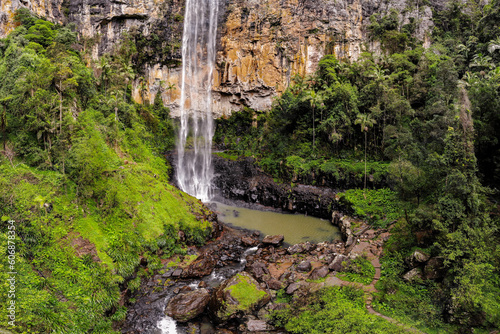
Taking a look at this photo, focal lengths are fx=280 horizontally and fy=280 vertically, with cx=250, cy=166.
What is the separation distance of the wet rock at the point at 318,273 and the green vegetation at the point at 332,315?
180 centimetres

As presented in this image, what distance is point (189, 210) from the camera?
22.2m

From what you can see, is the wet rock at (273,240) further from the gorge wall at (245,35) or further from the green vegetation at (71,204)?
the gorge wall at (245,35)

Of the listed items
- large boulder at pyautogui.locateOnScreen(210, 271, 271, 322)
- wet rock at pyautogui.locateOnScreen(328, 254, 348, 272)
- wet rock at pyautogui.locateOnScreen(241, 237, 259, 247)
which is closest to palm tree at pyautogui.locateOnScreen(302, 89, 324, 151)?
wet rock at pyautogui.locateOnScreen(241, 237, 259, 247)

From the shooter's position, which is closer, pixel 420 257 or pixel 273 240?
pixel 420 257

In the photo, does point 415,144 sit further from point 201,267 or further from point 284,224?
point 201,267

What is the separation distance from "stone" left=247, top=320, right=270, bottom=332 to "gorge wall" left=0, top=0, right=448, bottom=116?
33422 millimetres

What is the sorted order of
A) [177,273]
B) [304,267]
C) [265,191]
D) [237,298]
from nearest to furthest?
[237,298]
[177,273]
[304,267]
[265,191]

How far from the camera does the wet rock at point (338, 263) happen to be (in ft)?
52.9

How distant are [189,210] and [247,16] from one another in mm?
32281

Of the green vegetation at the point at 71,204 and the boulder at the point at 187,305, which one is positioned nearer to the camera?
the green vegetation at the point at 71,204

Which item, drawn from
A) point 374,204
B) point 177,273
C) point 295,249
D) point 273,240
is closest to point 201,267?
point 177,273

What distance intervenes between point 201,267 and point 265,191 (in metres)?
15.0

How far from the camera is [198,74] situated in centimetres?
4316

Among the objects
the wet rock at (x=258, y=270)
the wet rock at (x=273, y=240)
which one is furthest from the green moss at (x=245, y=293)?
the wet rock at (x=273, y=240)
